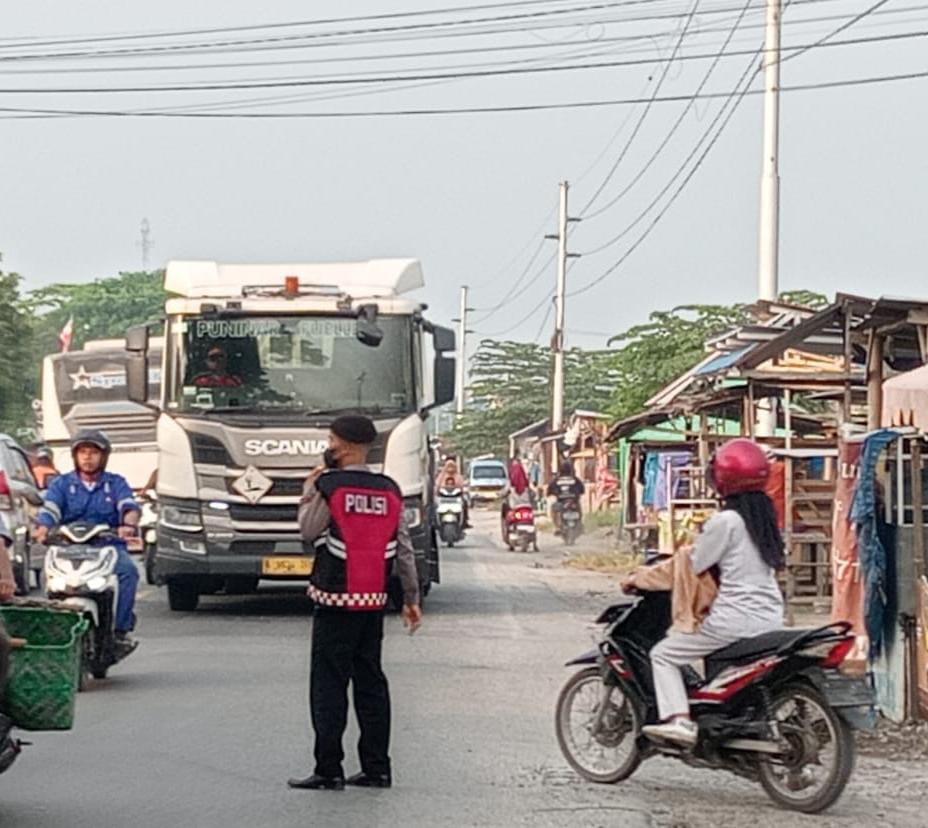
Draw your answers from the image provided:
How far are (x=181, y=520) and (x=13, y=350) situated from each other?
27.1 meters

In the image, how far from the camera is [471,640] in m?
16.7

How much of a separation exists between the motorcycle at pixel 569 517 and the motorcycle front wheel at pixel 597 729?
30035 mm

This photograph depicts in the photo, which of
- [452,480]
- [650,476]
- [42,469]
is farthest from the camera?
[452,480]

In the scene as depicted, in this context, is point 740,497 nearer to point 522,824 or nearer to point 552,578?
point 522,824

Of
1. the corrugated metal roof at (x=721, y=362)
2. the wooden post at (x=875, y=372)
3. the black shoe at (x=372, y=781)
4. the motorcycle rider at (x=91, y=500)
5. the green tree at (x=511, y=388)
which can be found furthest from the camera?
the green tree at (x=511, y=388)

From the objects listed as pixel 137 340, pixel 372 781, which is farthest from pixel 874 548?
pixel 137 340

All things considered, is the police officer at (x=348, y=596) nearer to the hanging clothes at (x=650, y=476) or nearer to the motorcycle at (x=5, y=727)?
the motorcycle at (x=5, y=727)

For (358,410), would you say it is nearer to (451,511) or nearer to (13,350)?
(451,511)

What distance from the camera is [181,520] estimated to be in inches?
698

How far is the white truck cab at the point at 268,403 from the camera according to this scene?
57.5 feet

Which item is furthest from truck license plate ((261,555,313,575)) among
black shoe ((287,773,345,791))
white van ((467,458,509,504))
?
white van ((467,458,509,504))

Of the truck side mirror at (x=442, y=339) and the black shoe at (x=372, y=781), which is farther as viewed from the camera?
the truck side mirror at (x=442, y=339)

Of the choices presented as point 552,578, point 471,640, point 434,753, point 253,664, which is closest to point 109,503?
point 253,664

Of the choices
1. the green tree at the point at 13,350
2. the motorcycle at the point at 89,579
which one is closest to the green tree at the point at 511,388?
the green tree at the point at 13,350
